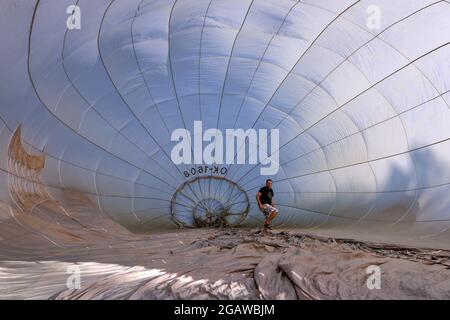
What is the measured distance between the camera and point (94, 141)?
623 cm

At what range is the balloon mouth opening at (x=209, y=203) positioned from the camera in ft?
22.4

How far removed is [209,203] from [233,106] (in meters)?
1.29

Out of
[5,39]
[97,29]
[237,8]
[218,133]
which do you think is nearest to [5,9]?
[5,39]

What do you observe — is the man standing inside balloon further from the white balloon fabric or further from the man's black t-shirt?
the white balloon fabric

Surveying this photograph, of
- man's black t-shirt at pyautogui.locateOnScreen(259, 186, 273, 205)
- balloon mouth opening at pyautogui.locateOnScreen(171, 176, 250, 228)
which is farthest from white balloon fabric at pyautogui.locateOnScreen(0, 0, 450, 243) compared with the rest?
man's black t-shirt at pyautogui.locateOnScreen(259, 186, 273, 205)

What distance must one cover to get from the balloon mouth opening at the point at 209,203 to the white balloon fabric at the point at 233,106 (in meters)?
0.02

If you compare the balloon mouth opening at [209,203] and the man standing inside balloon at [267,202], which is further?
the balloon mouth opening at [209,203]

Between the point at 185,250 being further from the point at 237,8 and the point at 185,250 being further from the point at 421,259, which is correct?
the point at 237,8

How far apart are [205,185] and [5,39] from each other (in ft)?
10.8

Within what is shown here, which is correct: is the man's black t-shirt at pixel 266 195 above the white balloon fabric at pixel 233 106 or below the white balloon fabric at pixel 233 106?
below

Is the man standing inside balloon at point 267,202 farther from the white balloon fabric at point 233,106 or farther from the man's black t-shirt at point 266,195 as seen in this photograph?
the white balloon fabric at point 233,106

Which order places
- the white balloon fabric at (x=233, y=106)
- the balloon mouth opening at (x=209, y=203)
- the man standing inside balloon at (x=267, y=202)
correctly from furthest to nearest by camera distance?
1. the balloon mouth opening at (x=209, y=203)
2. the man standing inside balloon at (x=267, y=202)
3. the white balloon fabric at (x=233, y=106)

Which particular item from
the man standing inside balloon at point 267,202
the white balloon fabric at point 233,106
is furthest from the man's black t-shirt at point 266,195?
the white balloon fabric at point 233,106

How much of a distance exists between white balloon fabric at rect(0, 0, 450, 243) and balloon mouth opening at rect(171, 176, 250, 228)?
18mm
